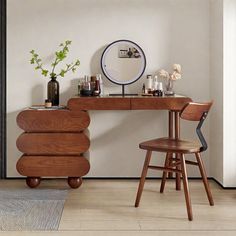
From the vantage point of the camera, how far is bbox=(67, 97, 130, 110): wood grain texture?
12.9 feet

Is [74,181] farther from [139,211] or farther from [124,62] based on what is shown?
[124,62]

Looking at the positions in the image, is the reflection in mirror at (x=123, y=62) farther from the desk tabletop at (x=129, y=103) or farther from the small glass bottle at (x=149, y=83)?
the desk tabletop at (x=129, y=103)

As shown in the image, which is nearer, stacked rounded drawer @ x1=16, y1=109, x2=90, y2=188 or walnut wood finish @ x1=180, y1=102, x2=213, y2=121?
walnut wood finish @ x1=180, y1=102, x2=213, y2=121

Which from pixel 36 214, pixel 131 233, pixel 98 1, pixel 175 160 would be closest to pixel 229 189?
pixel 175 160

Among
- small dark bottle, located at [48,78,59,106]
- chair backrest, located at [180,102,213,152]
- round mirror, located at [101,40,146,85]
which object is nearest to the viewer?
chair backrest, located at [180,102,213,152]

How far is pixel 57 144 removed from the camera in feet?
12.9

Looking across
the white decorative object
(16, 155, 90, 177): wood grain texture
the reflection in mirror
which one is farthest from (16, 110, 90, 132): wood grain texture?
the white decorative object

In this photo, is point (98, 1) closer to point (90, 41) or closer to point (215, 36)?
point (90, 41)

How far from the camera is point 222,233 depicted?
2.85 metres

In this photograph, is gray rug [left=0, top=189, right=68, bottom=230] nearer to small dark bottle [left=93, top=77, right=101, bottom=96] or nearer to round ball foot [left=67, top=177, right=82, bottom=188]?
round ball foot [left=67, top=177, right=82, bottom=188]

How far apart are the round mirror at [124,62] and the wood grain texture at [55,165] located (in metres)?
0.91

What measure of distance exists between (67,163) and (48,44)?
120cm

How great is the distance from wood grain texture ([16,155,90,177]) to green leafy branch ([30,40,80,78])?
0.81m

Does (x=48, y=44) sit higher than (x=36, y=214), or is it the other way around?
(x=48, y=44)
